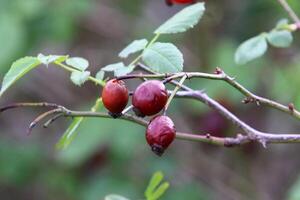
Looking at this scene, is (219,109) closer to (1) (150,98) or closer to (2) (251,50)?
(1) (150,98)

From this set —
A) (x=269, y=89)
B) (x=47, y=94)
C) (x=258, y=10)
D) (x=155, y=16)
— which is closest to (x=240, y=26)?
(x=258, y=10)

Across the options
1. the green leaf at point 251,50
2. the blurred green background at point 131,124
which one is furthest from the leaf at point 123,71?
the blurred green background at point 131,124

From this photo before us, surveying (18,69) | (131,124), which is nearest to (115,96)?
(18,69)

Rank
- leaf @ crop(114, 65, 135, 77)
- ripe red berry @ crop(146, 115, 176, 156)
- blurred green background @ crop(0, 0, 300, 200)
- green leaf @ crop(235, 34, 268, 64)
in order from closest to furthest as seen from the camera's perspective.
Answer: ripe red berry @ crop(146, 115, 176, 156)
leaf @ crop(114, 65, 135, 77)
green leaf @ crop(235, 34, 268, 64)
blurred green background @ crop(0, 0, 300, 200)

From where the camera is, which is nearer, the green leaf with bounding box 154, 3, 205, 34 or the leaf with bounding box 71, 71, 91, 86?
the leaf with bounding box 71, 71, 91, 86

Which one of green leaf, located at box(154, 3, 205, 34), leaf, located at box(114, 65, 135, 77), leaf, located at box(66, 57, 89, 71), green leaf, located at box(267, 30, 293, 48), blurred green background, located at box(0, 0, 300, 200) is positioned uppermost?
green leaf, located at box(154, 3, 205, 34)

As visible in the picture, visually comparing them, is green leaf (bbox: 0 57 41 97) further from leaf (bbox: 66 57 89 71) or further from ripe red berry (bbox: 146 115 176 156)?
ripe red berry (bbox: 146 115 176 156)

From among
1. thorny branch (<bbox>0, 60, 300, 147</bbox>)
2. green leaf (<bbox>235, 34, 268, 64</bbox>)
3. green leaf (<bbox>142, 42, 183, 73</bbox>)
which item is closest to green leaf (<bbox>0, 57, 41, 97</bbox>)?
thorny branch (<bbox>0, 60, 300, 147</bbox>)

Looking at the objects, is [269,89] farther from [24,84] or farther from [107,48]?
[24,84]
